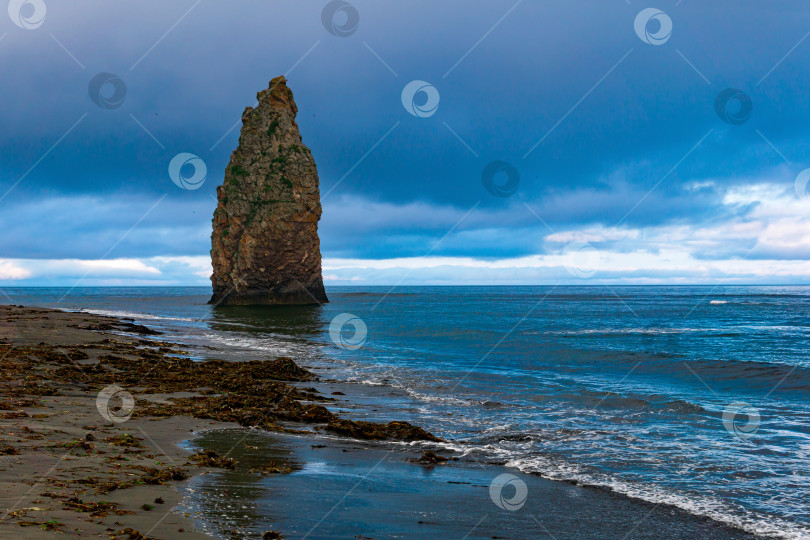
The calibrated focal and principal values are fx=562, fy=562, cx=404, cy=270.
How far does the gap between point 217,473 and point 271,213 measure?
7304 centimetres

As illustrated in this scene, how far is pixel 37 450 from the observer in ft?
25.4

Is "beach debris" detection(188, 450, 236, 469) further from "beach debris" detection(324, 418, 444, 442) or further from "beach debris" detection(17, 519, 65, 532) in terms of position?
"beach debris" detection(324, 418, 444, 442)

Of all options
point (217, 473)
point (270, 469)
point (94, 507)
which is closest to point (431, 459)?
point (270, 469)

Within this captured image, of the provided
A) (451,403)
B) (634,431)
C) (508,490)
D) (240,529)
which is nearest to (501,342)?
(451,403)

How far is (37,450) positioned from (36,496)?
7.17 feet

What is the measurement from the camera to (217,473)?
7.79m

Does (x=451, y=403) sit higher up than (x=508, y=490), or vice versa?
(x=451, y=403)

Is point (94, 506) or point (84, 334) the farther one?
point (84, 334)

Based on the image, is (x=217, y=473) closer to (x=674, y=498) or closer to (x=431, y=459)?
(x=431, y=459)

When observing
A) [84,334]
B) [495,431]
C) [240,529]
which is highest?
[84,334]

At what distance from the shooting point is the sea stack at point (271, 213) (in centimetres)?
7850

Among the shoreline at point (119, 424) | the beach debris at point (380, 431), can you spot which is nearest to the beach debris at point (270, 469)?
the shoreline at point (119, 424)

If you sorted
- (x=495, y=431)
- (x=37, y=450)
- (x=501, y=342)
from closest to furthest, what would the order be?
(x=37, y=450) < (x=495, y=431) < (x=501, y=342)

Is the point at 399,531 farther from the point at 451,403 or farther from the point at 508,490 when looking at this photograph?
the point at 451,403
